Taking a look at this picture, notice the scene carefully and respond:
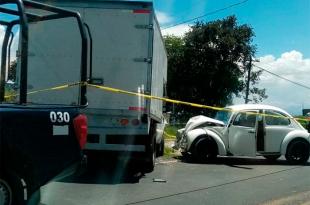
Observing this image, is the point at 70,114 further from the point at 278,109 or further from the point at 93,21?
the point at 278,109

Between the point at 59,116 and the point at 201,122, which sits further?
the point at 201,122

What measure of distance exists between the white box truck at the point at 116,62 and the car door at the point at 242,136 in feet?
14.6

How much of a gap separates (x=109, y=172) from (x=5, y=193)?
565 cm

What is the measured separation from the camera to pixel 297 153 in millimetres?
15195

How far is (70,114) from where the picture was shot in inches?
260

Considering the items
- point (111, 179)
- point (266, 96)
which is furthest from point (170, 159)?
point (266, 96)

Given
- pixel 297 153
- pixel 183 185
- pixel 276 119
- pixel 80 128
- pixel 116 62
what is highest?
pixel 116 62

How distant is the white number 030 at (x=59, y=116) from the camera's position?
6.47 meters

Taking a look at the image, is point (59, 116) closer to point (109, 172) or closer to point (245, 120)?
point (109, 172)

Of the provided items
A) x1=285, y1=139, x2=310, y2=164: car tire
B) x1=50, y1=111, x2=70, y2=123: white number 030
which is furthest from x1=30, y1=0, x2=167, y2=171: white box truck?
x1=285, y1=139, x2=310, y2=164: car tire

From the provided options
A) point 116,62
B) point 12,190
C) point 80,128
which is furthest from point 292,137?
point 12,190

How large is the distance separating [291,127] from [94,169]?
6042 millimetres

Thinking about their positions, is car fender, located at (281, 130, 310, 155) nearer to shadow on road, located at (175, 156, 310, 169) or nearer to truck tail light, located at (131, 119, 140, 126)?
shadow on road, located at (175, 156, 310, 169)

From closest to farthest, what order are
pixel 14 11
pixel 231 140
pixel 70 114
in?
pixel 70 114, pixel 14 11, pixel 231 140
